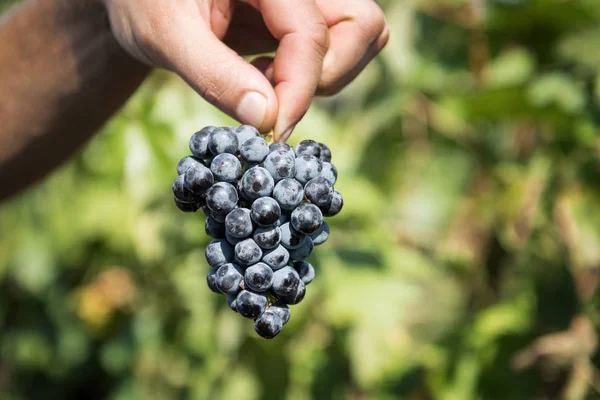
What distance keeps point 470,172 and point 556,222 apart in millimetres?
303

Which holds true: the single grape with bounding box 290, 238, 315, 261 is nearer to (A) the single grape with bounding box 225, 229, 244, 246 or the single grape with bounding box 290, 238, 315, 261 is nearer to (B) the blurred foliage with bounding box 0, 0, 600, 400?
(A) the single grape with bounding box 225, 229, 244, 246

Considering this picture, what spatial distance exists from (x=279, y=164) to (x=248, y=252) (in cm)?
11

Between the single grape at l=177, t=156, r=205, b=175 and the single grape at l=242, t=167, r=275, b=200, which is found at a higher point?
the single grape at l=242, t=167, r=275, b=200

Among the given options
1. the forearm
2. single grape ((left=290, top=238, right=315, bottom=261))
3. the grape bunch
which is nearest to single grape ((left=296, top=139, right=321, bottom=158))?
the grape bunch

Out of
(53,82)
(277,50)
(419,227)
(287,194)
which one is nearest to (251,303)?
(287,194)

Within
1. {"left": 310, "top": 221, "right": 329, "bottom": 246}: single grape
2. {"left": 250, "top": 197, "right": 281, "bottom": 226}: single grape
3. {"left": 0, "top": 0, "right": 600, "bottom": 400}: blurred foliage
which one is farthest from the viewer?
{"left": 0, "top": 0, "right": 600, "bottom": 400}: blurred foliage

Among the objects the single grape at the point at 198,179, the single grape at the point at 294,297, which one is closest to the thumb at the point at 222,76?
the single grape at the point at 198,179

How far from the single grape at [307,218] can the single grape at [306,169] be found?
47mm

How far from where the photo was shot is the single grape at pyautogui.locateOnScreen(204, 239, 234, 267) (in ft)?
2.70

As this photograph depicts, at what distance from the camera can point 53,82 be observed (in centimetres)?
131

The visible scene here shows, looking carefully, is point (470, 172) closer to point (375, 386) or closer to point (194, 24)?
point (375, 386)

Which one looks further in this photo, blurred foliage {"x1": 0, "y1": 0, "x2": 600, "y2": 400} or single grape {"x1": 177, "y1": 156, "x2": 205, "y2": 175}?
blurred foliage {"x1": 0, "y1": 0, "x2": 600, "y2": 400}

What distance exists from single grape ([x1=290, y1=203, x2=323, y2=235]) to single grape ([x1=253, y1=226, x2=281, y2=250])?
0.09 ft

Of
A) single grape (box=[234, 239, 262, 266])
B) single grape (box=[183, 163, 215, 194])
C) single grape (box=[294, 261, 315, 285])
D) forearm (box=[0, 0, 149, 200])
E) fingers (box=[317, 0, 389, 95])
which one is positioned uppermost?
fingers (box=[317, 0, 389, 95])
